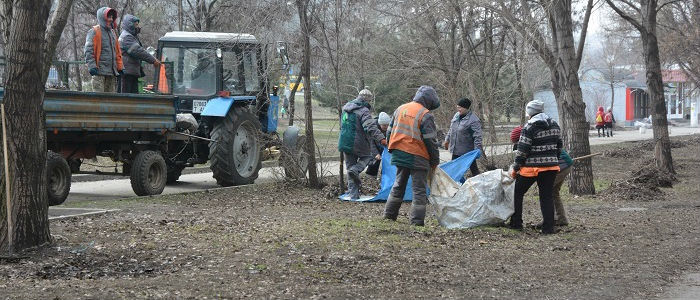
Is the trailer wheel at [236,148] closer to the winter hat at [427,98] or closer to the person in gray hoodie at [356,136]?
the person in gray hoodie at [356,136]

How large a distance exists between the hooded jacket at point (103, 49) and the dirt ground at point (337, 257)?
87.6 inches

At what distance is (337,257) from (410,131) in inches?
107

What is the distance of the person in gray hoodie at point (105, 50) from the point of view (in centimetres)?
1342

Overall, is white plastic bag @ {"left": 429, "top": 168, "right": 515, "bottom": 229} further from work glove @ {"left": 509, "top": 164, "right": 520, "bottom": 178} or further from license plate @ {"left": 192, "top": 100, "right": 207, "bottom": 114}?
license plate @ {"left": 192, "top": 100, "right": 207, "bottom": 114}

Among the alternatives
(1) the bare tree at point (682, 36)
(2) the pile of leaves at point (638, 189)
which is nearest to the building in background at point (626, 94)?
(1) the bare tree at point (682, 36)

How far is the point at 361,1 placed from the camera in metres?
17.8

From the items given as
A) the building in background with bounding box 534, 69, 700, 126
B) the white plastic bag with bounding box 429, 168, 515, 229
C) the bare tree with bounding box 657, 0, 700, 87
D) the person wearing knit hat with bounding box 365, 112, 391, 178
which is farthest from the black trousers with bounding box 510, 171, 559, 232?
the building in background with bounding box 534, 69, 700, 126

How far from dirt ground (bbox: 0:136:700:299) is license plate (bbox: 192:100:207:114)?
161 inches

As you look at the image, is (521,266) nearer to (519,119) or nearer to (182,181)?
(182,181)

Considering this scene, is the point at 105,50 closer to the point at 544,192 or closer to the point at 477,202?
the point at 477,202

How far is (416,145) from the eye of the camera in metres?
10.6

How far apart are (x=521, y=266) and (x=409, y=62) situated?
19.0 metres

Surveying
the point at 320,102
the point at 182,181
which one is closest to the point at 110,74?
the point at 182,181

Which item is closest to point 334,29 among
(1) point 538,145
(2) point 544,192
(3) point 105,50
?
(3) point 105,50
